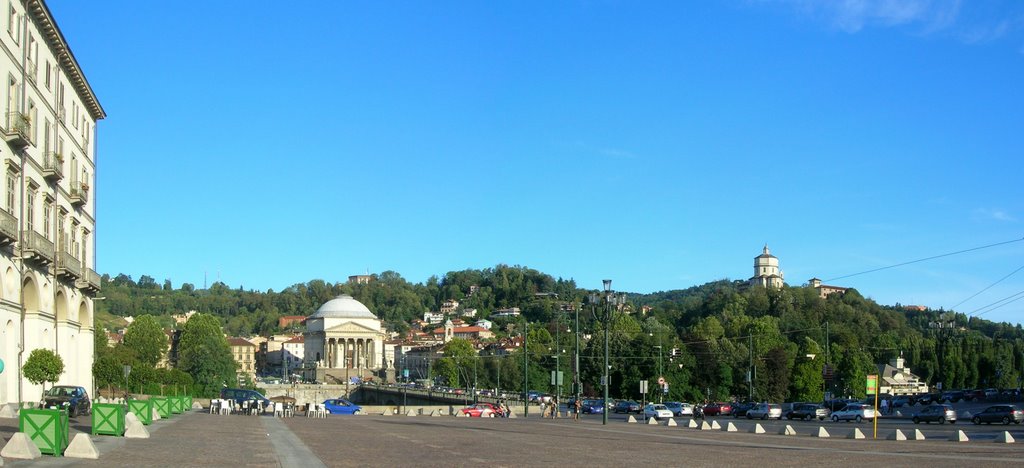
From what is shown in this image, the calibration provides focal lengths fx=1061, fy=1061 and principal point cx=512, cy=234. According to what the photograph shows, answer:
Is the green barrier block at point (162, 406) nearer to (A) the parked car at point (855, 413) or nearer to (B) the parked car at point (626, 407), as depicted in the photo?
(A) the parked car at point (855, 413)

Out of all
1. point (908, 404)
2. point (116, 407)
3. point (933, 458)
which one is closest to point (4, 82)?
point (116, 407)

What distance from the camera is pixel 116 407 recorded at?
28578mm

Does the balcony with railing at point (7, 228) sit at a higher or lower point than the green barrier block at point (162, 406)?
higher

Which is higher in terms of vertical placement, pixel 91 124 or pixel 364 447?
pixel 91 124

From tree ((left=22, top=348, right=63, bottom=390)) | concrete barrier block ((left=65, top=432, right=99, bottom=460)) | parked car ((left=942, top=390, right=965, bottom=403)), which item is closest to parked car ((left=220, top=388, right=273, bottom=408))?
tree ((left=22, top=348, right=63, bottom=390))

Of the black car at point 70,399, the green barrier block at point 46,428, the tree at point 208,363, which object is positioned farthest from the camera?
the tree at point 208,363

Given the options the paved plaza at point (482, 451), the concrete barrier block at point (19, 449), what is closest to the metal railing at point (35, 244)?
the paved plaza at point (482, 451)

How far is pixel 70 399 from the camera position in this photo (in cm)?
4172

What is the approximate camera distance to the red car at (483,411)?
73.7 meters

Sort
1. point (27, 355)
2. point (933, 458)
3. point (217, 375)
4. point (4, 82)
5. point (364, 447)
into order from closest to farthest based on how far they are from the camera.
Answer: point (933, 458), point (364, 447), point (4, 82), point (27, 355), point (217, 375)

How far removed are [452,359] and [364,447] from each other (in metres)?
146

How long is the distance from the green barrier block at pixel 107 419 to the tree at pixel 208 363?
10935cm

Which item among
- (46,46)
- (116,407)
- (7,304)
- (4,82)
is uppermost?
(46,46)

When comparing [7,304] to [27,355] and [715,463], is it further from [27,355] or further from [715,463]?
[715,463]
